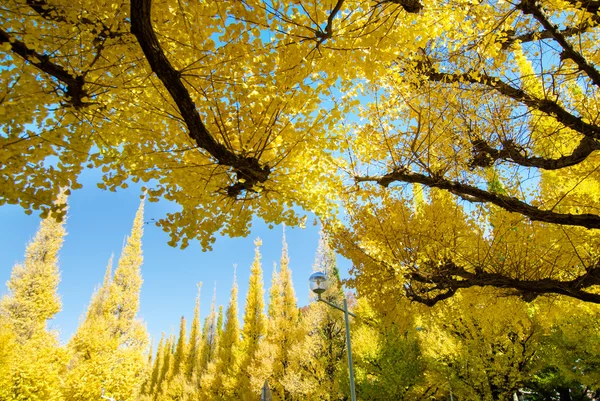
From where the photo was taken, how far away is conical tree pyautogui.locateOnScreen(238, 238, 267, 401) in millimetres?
17717

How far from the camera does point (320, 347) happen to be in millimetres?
16453

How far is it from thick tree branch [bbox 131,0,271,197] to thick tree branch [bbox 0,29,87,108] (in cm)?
97

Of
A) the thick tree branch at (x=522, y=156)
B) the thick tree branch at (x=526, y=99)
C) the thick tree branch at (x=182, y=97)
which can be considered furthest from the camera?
the thick tree branch at (x=522, y=156)

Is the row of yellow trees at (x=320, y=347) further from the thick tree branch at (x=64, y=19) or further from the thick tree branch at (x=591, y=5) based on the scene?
the thick tree branch at (x=64, y=19)

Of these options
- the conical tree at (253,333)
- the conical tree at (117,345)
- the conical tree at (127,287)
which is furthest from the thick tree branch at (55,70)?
the conical tree at (127,287)

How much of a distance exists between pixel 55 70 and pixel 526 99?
16.0 feet

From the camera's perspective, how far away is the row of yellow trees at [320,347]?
11.8 metres

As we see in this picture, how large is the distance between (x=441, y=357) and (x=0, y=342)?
51.6ft

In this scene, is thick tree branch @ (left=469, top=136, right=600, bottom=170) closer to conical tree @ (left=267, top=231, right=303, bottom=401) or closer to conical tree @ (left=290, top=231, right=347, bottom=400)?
conical tree @ (left=290, top=231, right=347, bottom=400)

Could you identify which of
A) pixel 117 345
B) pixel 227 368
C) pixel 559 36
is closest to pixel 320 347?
pixel 227 368

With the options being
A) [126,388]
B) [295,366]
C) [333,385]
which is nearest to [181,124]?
[333,385]

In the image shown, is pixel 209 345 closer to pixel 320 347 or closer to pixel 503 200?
pixel 320 347

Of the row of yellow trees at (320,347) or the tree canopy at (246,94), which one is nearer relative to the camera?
the tree canopy at (246,94)

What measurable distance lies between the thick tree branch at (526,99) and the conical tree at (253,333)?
16.4 metres
